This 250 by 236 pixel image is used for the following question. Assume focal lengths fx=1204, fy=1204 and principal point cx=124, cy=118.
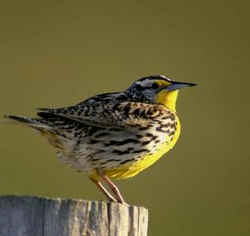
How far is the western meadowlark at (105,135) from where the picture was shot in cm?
396

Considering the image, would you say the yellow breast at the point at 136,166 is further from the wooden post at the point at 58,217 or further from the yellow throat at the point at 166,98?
the wooden post at the point at 58,217

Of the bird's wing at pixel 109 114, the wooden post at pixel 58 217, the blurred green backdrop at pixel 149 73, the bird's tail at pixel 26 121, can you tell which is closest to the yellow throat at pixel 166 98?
the bird's wing at pixel 109 114

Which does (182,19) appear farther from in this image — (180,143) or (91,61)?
(180,143)

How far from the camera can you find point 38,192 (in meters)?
5.96

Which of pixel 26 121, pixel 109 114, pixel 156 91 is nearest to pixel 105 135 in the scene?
pixel 109 114

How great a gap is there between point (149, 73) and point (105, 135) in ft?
11.5

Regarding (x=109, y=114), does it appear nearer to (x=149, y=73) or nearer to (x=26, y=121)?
(x=26, y=121)

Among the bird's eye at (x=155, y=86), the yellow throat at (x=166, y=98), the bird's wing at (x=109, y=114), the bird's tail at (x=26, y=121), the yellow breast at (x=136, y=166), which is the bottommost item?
the yellow breast at (x=136, y=166)

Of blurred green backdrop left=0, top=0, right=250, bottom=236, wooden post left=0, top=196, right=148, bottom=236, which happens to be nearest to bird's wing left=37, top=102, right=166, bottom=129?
wooden post left=0, top=196, right=148, bottom=236

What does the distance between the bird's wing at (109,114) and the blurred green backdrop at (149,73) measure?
1.81 metres

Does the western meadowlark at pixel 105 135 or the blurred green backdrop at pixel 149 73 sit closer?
the western meadowlark at pixel 105 135

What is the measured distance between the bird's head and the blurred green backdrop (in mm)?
1611

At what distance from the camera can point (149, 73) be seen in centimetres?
748

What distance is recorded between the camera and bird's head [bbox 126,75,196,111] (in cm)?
432
